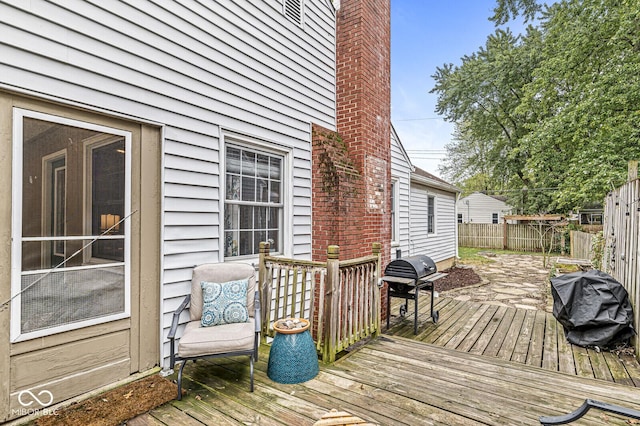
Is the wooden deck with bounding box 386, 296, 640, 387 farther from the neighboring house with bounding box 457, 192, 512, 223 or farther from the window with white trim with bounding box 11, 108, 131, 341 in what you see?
the neighboring house with bounding box 457, 192, 512, 223

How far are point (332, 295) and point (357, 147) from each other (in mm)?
2644

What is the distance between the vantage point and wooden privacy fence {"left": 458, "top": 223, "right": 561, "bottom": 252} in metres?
16.9

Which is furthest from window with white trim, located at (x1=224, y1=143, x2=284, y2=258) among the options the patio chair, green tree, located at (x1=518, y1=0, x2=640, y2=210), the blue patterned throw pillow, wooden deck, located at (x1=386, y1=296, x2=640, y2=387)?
green tree, located at (x1=518, y1=0, x2=640, y2=210)

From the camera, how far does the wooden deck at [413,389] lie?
236 cm

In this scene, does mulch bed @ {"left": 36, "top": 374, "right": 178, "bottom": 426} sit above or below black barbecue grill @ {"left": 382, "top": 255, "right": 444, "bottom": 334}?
below

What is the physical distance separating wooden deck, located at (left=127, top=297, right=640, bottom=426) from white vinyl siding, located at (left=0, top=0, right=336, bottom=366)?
793 millimetres

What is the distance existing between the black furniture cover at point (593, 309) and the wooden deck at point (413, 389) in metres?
0.32

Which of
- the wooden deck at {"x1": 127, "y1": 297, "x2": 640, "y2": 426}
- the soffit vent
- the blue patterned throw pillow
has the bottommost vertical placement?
the wooden deck at {"x1": 127, "y1": 297, "x2": 640, "y2": 426}

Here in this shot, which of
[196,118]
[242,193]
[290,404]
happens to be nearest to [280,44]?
[196,118]

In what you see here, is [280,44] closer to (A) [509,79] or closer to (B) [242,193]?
(B) [242,193]

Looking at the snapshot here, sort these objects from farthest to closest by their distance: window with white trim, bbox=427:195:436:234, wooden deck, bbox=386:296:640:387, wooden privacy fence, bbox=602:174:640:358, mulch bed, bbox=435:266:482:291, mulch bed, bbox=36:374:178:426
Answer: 1. window with white trim, bbox=427:195:436:234
2. mulch bed, bbox=435:266:482:291
3. wooden privacy fence, bbox=602:174:640:358
4. wooden deck, bbox=386:296:640:387
5. mulch bed, bbox=36:374:178:426

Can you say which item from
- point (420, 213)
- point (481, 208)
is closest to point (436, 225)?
point (420, 213)

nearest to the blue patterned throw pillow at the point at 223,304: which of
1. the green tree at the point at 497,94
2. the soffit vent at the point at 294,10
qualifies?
the soffit vent at the point at 294,10

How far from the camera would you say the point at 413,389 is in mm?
2783
